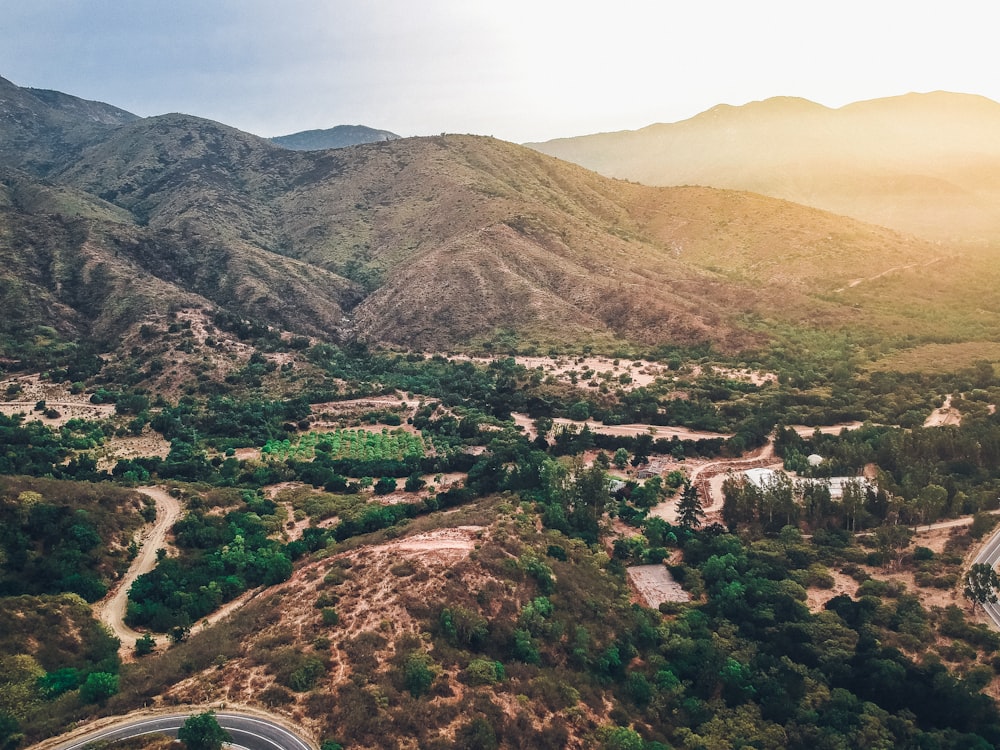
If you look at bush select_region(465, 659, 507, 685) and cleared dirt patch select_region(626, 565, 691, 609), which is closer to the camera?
bush select_region(465, 659, 507, 685)

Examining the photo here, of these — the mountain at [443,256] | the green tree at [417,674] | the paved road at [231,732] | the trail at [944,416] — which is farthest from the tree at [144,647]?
the trail at [944,416]

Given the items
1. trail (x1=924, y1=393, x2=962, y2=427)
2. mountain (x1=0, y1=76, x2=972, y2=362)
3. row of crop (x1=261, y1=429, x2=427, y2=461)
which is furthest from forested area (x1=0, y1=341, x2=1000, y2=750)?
mountain (x1=0, y1=76, x2=972, y2=362)

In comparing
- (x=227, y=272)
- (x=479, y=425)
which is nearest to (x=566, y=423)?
(x=479, y=425)

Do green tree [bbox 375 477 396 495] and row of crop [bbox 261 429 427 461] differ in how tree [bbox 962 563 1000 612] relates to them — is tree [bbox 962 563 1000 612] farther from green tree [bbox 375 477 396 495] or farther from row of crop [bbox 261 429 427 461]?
row of crop [bbox 261 429 427 461]

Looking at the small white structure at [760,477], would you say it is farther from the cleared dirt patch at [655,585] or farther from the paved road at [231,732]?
the paved road at [231,732]

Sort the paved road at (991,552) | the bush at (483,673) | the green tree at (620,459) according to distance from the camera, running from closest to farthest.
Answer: the bush at (483,673), the paved road at (991,552), the green tree at (620,459)
